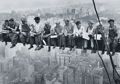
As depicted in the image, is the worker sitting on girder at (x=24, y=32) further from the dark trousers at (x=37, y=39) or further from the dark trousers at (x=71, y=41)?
the dark trousers at (x=71, y=41)

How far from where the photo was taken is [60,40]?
31.6ft

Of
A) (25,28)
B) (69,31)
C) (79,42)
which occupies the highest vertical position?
(25,28)

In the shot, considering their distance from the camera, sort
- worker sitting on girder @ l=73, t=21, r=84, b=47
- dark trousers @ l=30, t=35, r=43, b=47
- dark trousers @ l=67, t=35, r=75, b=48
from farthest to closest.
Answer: dark trousers @ l=30, t=35, r=43, b=47
dark trousers @ l=67, t=35, r=75, b=48
worker sitting on girder @ l=73, t=21, r=84, b=47

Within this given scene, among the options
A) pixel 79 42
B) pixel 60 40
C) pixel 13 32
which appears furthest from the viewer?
pixel 13 32

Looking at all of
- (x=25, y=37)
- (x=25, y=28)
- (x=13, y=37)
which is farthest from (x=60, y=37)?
(x=13, y=37)

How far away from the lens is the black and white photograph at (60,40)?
892 centimetres

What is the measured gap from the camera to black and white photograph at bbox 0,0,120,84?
892cm

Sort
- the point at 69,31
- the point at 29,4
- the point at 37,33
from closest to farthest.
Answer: the point at 37,33 → the point at 69,31 → the point at 29,4

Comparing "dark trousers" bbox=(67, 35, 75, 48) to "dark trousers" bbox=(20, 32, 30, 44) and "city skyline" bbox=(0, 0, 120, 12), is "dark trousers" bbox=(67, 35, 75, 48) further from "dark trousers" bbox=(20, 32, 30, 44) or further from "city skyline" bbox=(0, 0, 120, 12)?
"city skyline" bbox=(0, 0, 120, 12)

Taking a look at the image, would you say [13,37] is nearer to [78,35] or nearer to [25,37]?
[25,37]

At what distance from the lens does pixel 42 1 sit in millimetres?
24844

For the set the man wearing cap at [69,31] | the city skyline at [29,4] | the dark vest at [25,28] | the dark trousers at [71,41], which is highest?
the city skyline at [29,4]

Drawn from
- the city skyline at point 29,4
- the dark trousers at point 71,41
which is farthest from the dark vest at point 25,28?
the city skyline at point 29,4

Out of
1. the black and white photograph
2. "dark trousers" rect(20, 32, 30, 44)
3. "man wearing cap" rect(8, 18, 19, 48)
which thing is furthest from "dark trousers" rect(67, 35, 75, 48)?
"man wearing cap" rect(8, 18, 19, 48)
